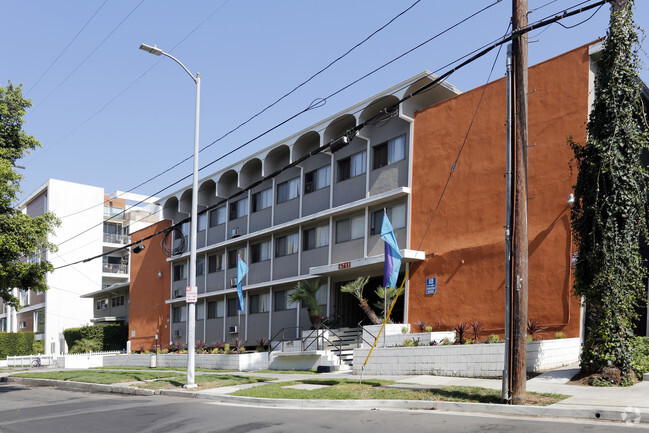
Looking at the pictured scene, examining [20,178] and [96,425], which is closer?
[96,425]

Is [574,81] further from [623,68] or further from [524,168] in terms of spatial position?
[524,168]

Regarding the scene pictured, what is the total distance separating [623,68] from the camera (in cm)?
1392

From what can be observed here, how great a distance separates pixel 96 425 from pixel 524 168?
992cm

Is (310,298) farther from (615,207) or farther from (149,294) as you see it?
(149,294)

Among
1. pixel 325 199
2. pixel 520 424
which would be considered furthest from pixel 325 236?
pixel 520 424

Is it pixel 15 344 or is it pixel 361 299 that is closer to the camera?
pixel 361 299

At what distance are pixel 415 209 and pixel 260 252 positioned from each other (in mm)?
12173

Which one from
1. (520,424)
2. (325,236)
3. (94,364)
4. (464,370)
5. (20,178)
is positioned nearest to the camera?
(520,424)

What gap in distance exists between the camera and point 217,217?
3862 centimetres

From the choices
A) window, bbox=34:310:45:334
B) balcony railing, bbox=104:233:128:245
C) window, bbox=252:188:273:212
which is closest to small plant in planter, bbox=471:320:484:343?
window, bbox=252:188:273:212

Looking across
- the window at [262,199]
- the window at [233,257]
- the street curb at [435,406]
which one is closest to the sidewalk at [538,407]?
the street curb at [435,406]

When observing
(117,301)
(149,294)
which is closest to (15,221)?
(149,294)

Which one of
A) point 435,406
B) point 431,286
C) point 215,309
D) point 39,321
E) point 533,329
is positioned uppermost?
point 431,286

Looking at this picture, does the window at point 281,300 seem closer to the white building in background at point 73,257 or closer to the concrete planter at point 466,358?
the concrete planter at point 466,358
